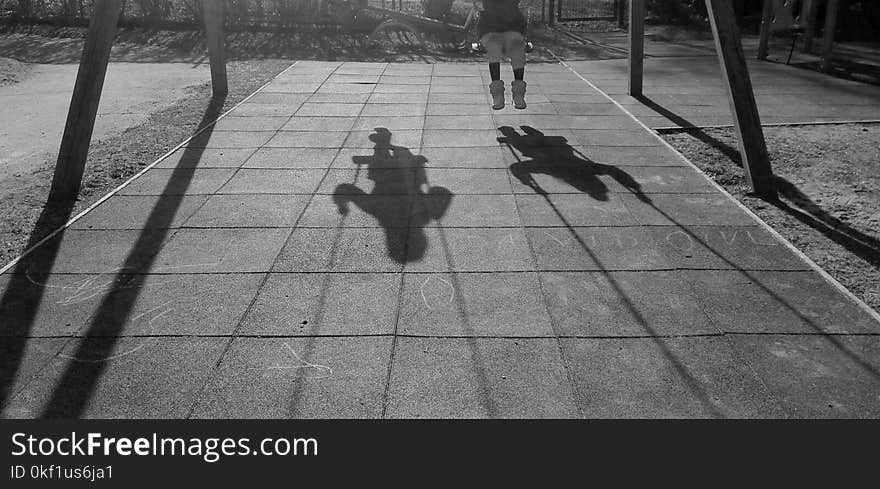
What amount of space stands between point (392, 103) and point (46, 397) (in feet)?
23.7

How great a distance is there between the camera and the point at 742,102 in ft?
20.8

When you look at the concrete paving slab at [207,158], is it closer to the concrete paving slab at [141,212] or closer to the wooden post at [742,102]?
the concrete paving slab at [141,212]

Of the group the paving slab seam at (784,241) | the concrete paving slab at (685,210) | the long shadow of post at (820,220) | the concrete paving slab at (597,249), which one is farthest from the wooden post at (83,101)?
the long shadow of post at (820,220)

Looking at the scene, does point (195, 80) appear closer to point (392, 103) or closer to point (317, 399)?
point (392, 103)

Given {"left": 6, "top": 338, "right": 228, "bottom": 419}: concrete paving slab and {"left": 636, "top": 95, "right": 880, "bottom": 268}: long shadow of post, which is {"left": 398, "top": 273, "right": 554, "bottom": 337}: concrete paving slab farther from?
{"left": 636, "top": 95, "right": 880, "bottom": 268}: long shadow of post

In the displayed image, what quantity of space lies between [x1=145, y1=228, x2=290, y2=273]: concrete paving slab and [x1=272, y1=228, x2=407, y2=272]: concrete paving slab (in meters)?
0.11

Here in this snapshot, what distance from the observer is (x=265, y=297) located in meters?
4.37

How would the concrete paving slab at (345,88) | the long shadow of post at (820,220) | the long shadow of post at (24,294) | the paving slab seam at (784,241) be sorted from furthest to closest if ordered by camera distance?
→ the concrete paving slab at (345,88) → the long shadow of post at (820,220) → the paving slab seam at (784,241) → the long shadow of post at (24,294)

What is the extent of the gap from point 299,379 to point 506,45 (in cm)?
591

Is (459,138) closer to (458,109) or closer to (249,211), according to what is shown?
(458,109)

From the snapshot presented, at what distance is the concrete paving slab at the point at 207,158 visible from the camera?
280 inches

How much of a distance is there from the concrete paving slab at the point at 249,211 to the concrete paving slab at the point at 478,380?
2152 mm

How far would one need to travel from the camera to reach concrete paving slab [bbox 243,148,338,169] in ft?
23.3

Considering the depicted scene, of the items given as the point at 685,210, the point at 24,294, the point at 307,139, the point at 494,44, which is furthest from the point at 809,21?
the point at 24,294
